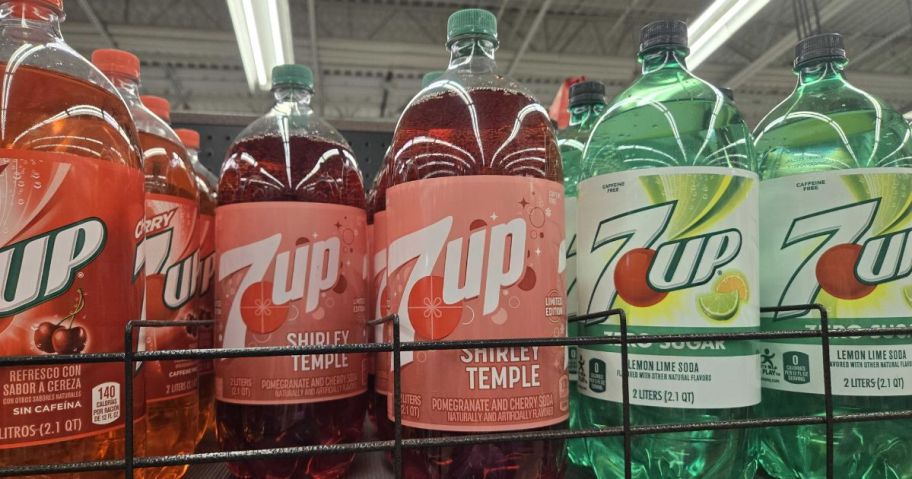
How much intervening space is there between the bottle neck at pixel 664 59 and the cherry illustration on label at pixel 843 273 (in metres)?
0.29

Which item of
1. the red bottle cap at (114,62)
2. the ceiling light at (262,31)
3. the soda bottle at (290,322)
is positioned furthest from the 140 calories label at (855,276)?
the ceiling light at (262,31)

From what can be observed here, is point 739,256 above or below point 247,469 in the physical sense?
above

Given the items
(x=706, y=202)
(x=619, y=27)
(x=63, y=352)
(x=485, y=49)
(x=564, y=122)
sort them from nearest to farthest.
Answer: (x=63, y=352)
(x=706, y=202)
(x=485, y=49)
(x=564, y=122)
(x=619, y=27)

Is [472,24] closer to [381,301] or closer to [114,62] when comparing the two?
[381,301]

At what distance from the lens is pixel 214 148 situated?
1.27 m

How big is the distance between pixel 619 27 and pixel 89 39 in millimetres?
4985

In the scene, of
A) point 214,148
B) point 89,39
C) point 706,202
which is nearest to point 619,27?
point 89,39

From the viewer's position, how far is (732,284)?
0.60 meters

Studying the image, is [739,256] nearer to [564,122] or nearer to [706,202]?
[706,202]

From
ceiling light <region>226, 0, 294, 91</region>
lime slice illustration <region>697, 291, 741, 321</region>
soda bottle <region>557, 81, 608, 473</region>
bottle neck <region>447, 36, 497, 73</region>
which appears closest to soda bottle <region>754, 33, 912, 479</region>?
lime slice illustration <region>697, 291, 741, 321</region>

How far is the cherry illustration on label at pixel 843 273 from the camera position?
25.0 inches

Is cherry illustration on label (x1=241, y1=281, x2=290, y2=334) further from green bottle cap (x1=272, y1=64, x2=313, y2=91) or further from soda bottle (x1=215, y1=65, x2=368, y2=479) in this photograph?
green bottle cap (x1=272, y1=64, x2=313, y2=91)

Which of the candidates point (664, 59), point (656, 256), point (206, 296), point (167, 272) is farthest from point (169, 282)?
point (664, 59)

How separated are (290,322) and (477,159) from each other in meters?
0.28
